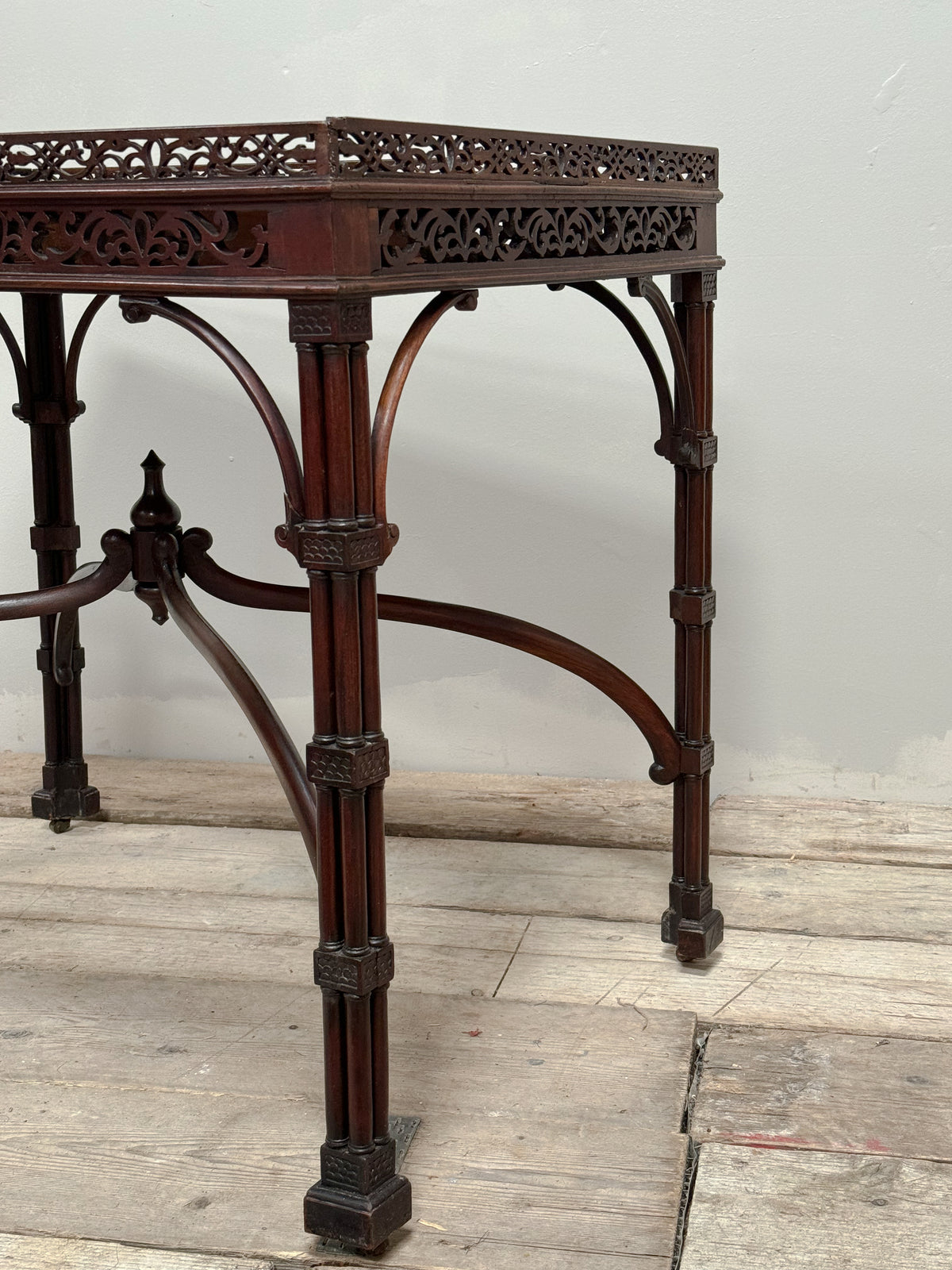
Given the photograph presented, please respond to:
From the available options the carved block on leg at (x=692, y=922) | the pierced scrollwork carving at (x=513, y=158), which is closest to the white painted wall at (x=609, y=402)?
the pierced scrollwork carving at (x=513, y=158)

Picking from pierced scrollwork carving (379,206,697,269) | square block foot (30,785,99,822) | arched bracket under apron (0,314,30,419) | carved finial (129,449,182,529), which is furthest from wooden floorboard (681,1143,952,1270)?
arched bracket under apron (0,314,30,419)

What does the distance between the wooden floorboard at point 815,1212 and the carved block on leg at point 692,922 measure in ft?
1.54

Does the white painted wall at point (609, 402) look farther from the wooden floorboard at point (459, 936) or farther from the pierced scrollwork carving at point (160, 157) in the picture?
the pierced scrollwork carving at point (160, 157)

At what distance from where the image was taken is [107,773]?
296cm

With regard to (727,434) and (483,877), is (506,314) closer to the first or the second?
(727,434)

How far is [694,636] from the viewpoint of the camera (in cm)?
214


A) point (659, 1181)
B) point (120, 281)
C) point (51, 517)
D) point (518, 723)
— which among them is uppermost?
point (120, 281)

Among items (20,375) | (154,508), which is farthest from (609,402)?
(20,375)

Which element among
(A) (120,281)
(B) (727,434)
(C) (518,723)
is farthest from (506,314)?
(A) (120,281)

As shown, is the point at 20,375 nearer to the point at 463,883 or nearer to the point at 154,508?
the point at 154,508

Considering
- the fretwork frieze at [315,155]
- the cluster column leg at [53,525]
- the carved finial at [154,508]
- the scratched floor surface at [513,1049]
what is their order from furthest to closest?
the cluster column leg at [53,525] → the carved finial at [154,508] → the scratched floor surface at [513,1049] → the fretwork frieze at [315,155]

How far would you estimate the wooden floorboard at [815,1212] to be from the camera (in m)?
1.51

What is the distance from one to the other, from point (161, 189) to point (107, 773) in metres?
1.74

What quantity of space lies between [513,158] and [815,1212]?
3.75 ft
